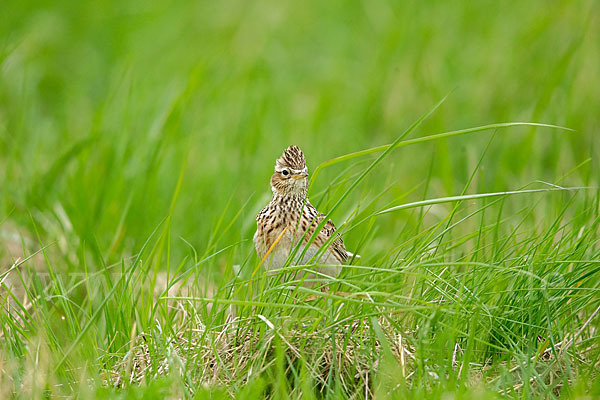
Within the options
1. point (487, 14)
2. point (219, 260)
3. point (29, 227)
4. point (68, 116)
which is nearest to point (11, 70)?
point (68, 116)

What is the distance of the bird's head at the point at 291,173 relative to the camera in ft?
17.2

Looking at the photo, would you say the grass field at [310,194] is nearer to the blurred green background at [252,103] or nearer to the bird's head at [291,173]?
the blurred green background at [252,103]

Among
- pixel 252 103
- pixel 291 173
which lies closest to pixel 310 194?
pixel 291 173

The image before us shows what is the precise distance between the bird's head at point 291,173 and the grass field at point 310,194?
15cm

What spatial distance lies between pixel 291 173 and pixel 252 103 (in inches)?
169

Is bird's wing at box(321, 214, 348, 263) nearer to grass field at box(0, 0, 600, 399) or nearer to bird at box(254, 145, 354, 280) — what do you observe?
bird at box(254, 145, 354, 280)

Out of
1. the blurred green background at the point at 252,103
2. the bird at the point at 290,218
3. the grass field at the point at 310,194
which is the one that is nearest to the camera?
the grass field at the point at 310,194

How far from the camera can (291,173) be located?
17.3 ft

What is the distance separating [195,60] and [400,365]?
7.57m

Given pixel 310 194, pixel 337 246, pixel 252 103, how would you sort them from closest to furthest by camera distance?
pixel 337 246, pixel 310 194, pixel 252 103

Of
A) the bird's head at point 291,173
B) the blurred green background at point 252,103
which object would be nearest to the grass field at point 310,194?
the blurred green background at point 252,103

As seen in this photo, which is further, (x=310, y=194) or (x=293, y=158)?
(x=310, y=194)

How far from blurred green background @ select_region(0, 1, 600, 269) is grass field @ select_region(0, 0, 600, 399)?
33 millimetres

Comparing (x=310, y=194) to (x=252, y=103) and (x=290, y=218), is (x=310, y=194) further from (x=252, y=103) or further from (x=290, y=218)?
(x=252, y=103)
